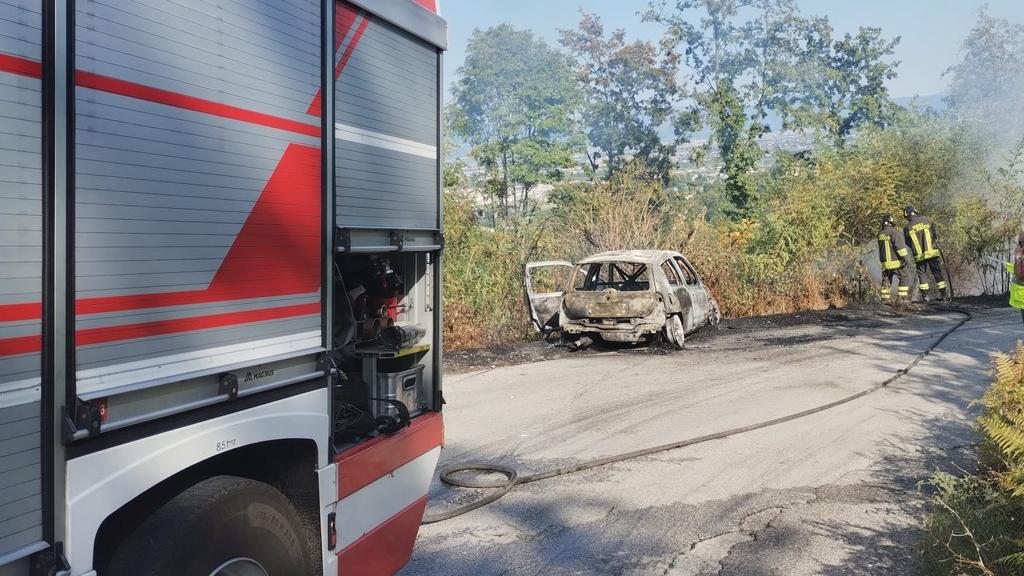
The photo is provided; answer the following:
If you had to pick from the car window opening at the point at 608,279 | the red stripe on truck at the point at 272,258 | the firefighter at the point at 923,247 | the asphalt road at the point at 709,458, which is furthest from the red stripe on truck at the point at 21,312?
the firefighter at the point at 923,247

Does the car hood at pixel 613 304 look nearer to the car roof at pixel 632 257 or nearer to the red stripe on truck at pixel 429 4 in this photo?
the car roof at pixel 632 257

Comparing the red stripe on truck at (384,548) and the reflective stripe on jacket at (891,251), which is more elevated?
the reflective stripe on jacket at (891,251)

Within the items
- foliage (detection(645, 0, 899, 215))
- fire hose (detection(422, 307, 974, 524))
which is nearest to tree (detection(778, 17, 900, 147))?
foliage (detection(645, 0, 899, 215))

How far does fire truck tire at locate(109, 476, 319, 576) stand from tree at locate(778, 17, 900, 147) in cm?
3433

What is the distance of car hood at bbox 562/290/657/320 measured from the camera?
1274 centimetres

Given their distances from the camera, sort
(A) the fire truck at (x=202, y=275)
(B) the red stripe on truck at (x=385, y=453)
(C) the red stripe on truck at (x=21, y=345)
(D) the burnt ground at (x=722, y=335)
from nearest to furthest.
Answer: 1. (C) the red stripe on truck at (x=21, y=345)
2. (A) the fire truck at (x=202, y=275)
3. (B) the red stripe on truck at (x=385, y=453)
4. (D) the burnt ground at (x=722, y=335)

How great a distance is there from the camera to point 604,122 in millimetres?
34438

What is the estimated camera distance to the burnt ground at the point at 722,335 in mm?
12383

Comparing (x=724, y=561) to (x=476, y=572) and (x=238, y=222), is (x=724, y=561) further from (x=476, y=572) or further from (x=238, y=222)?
(x=238, y=222)

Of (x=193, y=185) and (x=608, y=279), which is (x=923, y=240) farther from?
(x=193, y=185)

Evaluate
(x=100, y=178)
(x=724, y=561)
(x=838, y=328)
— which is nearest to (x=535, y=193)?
(x=838, y=328)

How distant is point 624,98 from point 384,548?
32333mm

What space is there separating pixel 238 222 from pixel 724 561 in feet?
11.4

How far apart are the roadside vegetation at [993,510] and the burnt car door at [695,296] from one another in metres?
8.62
